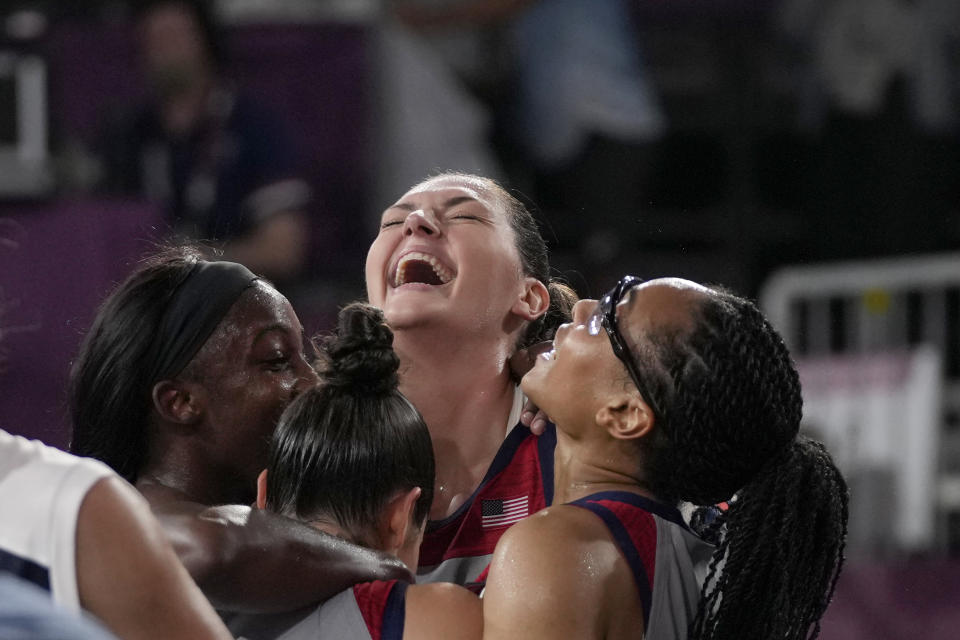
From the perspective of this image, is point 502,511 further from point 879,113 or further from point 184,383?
point 879,113

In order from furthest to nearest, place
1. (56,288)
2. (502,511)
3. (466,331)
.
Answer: (56,288)
(466,331)
(502,511)

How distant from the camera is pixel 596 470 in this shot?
213cm

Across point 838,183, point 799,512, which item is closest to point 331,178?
point 838,183

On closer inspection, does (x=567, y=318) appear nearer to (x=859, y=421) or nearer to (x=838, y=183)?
(x=859, y=421)

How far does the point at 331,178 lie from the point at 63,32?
1.20 m

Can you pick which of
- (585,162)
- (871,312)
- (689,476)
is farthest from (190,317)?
(585,162)

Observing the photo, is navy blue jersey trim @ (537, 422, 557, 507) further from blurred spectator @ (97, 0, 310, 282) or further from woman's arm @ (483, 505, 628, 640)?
blurred spectator @ (97, 0, 310, 282)

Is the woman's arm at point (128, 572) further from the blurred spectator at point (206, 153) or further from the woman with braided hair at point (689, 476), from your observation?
the blurred spectator at point (206, 153)

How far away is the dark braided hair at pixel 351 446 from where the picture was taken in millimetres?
2146

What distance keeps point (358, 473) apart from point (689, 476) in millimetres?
498

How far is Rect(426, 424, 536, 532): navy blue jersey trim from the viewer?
8.59ft

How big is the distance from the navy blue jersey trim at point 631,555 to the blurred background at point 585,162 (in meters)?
2.54

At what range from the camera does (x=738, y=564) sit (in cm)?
204

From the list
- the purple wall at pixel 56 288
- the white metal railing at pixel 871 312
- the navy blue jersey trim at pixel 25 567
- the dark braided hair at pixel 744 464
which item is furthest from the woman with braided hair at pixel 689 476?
the white metal railing at pixel 871 312
